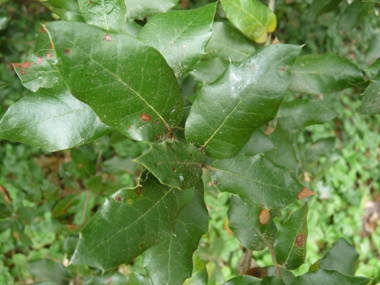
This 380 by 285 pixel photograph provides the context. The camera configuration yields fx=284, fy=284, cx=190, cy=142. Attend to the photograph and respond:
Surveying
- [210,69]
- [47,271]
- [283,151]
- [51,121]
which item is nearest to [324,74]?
[283,151]

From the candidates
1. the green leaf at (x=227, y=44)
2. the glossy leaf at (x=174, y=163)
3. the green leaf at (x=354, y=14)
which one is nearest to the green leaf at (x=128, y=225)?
the glossy leaf at (x=174, y=163)

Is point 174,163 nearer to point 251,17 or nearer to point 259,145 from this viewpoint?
point 259,145

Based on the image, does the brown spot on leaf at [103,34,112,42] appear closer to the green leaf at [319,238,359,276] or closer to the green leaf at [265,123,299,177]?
the green leaf at [265,123,299,177]

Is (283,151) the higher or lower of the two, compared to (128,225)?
lower

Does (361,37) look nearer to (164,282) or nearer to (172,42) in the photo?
(172,42)

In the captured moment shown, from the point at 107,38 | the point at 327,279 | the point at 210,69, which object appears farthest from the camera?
the point at 210,69

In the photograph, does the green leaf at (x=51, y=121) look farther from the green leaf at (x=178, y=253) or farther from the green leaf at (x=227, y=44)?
the green leaf at (x=227, y=44)

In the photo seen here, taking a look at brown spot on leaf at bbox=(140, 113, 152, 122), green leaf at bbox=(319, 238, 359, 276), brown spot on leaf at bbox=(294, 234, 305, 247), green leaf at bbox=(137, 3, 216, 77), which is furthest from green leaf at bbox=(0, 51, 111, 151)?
green leaf at bbox=(319, 238, 359, 276)
